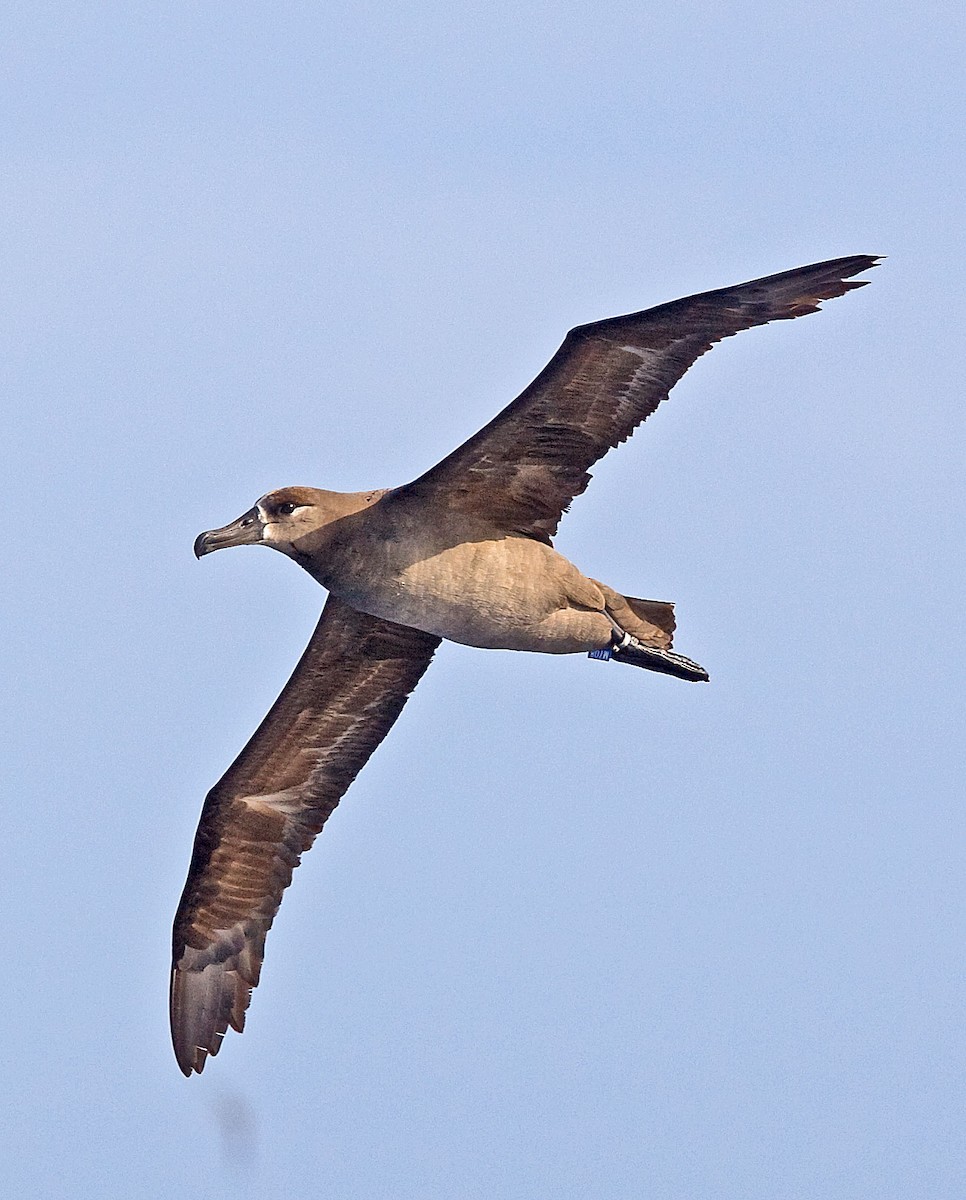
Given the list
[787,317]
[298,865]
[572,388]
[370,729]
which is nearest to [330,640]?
[370,729]

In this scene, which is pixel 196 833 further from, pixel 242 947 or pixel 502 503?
pixel 502 503

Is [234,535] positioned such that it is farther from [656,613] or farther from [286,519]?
[656,613]

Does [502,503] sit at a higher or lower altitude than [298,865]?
higher

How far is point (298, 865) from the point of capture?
723 inches

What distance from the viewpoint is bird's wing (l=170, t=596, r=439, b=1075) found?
1795 centimetres

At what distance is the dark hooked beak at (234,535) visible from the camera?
15984 mm

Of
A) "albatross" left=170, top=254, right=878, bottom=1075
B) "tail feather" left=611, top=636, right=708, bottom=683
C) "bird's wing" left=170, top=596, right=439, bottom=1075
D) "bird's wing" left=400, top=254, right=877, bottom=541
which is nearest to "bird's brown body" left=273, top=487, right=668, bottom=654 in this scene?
"albatross" left=170, top=254, right=878, bottom=1075

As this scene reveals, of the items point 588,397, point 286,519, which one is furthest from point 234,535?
point 588,397

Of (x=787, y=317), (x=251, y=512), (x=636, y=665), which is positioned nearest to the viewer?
(x=787, y=317)

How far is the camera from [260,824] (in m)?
18.2

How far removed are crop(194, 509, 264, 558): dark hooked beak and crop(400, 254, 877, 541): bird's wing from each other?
119cm

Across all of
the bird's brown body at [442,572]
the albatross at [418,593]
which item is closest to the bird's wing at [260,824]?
the albatross at [418,593]

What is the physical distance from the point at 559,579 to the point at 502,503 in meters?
0.71

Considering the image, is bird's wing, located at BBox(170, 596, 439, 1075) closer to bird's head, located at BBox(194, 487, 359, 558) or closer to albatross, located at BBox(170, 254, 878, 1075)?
albatross, located at BBox(170, 254, 878, 1075)
